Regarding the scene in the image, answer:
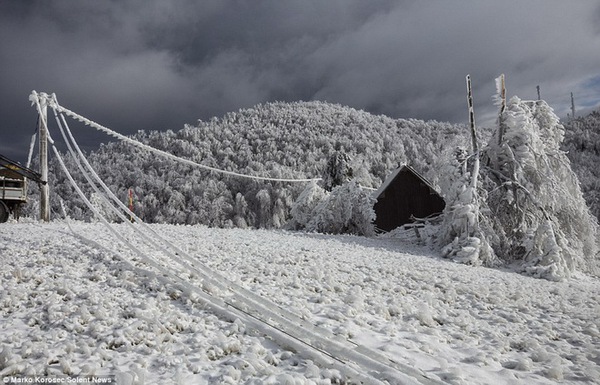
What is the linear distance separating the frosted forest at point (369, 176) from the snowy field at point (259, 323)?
4.89 meters

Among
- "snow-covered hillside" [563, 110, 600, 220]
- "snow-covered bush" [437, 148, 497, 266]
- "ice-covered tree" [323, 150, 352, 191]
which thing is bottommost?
"snow-covered bush" [437, 148, 497, 266]

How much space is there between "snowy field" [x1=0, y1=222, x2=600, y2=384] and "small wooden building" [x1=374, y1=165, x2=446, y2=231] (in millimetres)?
19796

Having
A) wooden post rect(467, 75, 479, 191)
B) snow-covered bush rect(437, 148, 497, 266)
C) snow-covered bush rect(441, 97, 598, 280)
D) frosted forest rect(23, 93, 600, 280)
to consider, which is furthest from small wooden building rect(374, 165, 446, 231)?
snow-covered bush rect(441, 97, 598, 280)

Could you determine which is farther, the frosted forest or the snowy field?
the frosted forest

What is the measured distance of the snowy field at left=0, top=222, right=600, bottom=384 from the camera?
4199mm

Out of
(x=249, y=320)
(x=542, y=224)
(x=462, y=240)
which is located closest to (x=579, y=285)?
(x=542, y=224)

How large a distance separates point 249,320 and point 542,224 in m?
13.4

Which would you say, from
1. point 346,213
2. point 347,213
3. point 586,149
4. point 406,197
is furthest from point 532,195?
point 586,149

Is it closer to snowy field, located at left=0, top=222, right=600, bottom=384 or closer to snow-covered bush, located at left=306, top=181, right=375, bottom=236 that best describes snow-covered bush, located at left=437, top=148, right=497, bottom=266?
snowy field, located at left=0, top=222, right=600, bottom=384

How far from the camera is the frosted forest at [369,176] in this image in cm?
1481

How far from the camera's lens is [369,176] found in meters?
57.1

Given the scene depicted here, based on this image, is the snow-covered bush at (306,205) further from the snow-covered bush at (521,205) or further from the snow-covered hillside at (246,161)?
the snow-covered hillside at (246,161)

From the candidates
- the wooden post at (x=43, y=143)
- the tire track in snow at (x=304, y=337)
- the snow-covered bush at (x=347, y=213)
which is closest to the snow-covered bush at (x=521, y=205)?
the snow-covered bush at (x=347, y=213)

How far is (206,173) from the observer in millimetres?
81125
